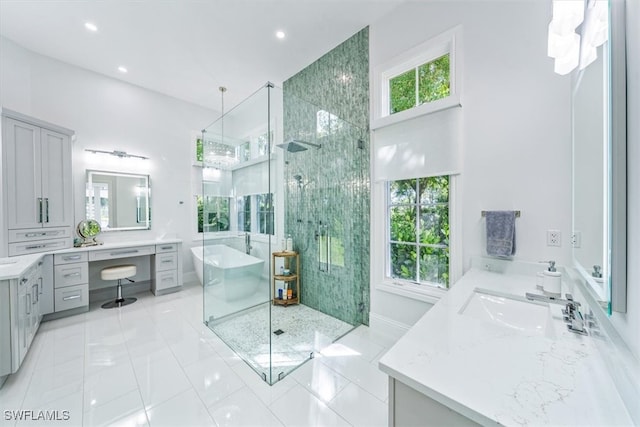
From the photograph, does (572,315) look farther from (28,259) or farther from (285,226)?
(28,259)

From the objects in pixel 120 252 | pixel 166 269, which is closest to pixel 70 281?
pixel 120 252

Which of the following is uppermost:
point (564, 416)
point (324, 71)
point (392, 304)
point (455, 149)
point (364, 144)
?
point (324, 71)

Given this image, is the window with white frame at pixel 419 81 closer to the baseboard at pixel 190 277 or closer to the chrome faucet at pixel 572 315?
the chrome faucet at pixel 572 315

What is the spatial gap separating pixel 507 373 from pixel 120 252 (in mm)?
4587

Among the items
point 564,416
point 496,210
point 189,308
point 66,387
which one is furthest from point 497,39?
point 189,308

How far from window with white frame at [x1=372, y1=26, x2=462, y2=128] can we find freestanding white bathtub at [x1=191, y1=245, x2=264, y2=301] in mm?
2209

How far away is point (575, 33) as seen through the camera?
3.73 feet

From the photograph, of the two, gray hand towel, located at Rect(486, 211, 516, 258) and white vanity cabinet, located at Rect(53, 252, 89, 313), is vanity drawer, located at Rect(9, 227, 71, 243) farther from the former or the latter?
gray hand towel, located at Rect(486, 211, 516, 258)

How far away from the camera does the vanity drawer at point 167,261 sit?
3.90m

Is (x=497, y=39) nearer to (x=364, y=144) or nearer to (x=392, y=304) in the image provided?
(x=364, y=144)

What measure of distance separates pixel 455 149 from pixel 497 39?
85 cm

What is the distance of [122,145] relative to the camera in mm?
3934

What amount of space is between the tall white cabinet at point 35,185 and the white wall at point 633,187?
4828mm

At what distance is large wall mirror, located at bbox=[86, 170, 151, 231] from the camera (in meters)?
3.71
